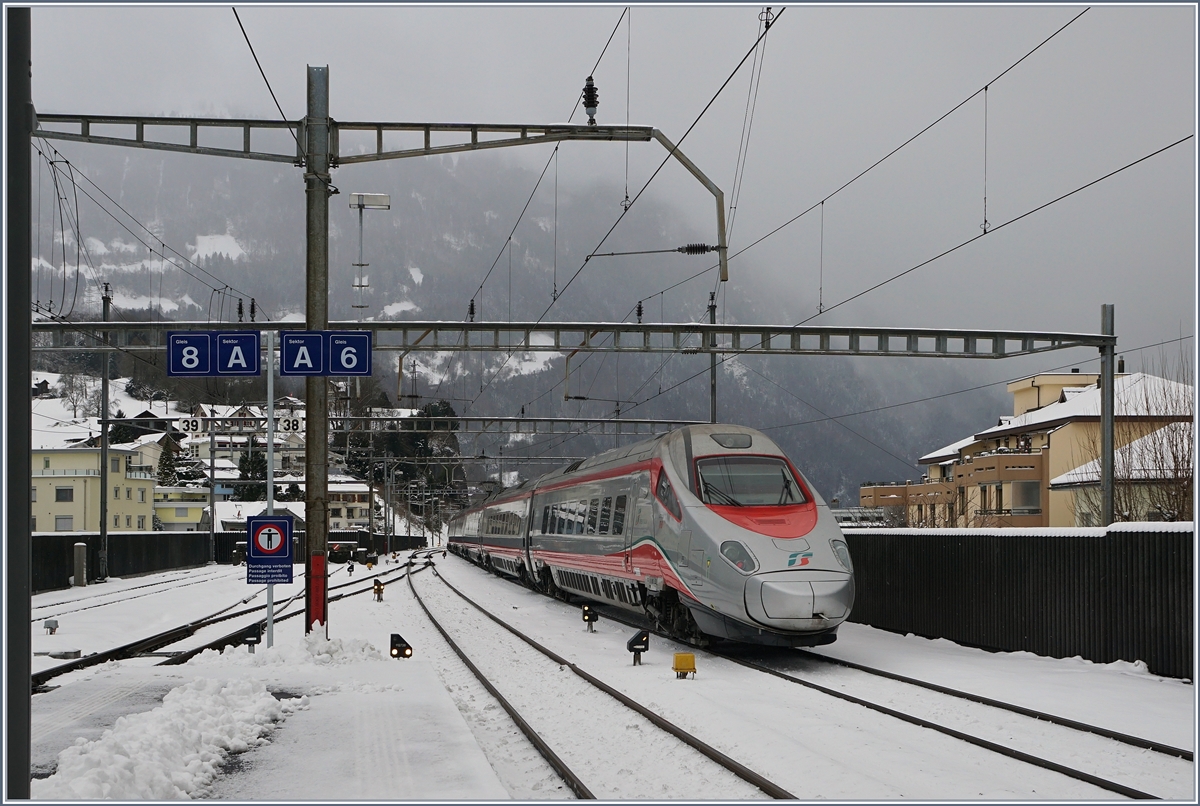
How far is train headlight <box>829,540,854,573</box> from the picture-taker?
1504 centimetres

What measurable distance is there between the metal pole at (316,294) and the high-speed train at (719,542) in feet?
17.4

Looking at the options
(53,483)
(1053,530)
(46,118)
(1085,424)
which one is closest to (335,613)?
(46,118)

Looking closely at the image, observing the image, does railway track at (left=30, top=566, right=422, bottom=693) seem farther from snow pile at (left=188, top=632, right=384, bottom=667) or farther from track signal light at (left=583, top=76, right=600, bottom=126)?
track signal light at (left=583, top=76, right=600, bottom=126)

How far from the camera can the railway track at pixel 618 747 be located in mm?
8227

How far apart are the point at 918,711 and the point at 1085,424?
47379mm

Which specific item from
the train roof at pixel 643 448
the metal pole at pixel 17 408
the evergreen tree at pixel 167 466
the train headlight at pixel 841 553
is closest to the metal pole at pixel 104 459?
the train roof at pixel 643 448

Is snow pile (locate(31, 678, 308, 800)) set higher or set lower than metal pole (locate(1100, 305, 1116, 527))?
lower

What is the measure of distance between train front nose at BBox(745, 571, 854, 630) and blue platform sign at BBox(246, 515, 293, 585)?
671cm

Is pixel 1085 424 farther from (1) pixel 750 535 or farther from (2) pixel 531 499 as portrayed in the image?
(1) pixel 750 535

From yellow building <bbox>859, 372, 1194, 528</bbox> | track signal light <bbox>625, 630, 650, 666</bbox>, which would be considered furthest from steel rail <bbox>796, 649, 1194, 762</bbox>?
yellow building <bbox>859, 372, 1194, 528</bbox>

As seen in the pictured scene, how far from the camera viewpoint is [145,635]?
21.2 meters

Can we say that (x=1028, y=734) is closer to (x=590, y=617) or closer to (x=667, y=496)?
(x=667, y=496)

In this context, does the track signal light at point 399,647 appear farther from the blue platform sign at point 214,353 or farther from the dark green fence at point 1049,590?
the dark green fence at point 1049,590

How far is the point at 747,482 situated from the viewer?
53.2 feet
